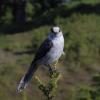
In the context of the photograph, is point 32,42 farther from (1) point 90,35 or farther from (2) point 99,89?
(2) point 99,89

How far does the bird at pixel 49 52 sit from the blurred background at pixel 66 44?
0.33 meters

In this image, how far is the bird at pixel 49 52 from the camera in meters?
8.73

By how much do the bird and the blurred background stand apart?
33 cm

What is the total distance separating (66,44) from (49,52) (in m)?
22.5

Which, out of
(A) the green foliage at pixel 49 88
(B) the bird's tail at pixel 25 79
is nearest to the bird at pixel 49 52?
(B) the bird's tail at pixel 25 79

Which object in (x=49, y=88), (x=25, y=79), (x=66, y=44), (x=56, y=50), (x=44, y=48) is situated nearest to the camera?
(x=49, y=88)

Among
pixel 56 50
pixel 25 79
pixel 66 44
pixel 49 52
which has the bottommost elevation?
pixel 66 44

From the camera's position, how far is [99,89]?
79.0 feet

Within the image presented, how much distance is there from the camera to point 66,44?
32.0 meters

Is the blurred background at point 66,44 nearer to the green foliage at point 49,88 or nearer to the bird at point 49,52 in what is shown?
the bird at point 49,52

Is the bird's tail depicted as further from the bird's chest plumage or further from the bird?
the bird's chest plumage

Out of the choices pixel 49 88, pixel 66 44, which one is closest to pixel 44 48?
pixel 49 88

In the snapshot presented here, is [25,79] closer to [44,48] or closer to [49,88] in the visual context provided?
[49,88]

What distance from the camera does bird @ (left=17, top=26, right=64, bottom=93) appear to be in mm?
8727
